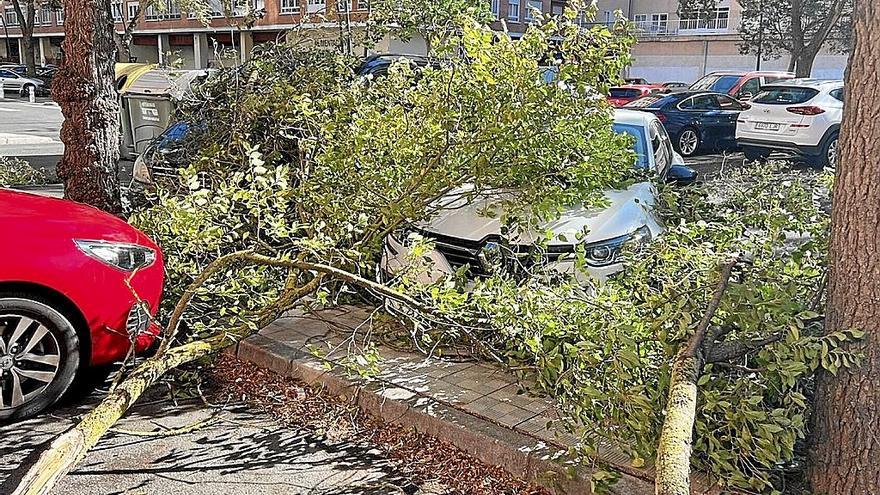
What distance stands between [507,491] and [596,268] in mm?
1787

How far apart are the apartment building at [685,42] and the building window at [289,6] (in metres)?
16.1

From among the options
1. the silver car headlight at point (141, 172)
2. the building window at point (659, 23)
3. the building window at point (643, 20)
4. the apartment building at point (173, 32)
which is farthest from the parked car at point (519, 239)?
the building window at point (643, 20)

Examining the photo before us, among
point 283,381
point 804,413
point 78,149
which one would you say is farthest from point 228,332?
point 78,149

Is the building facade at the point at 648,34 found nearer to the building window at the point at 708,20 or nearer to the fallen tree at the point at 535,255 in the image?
the building window at the point at 708,20

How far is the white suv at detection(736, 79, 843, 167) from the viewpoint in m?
14.8

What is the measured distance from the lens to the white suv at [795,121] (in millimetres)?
14836

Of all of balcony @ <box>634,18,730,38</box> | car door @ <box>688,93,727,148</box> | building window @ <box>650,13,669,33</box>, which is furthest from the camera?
building window @ <box>650,13,669,33</box>

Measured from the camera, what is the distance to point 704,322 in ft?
10.2

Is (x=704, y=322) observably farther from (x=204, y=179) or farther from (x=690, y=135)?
(x=690, y=135)

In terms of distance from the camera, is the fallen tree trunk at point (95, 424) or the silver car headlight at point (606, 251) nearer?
the fallen tree trunk at point (95, 424)

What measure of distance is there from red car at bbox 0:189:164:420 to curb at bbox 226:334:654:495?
2.90ft

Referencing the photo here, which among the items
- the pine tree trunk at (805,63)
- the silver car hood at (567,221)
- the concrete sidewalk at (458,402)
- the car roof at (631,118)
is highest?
the pine tree trunk at (805,63)

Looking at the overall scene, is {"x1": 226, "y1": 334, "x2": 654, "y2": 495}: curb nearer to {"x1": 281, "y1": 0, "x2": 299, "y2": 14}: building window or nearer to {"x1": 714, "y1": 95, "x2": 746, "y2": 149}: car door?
{"x1": 714, "y1": 95, "x2": 746, "y2": 149}: car door

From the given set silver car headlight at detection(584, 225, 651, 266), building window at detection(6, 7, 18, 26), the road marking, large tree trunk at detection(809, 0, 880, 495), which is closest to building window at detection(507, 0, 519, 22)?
the road marking
